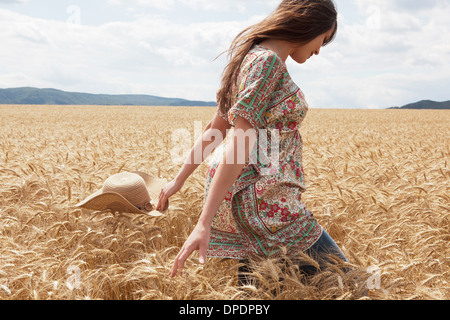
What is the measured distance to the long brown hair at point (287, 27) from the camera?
188 cm

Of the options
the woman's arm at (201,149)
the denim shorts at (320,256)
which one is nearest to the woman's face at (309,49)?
the woman's arm at (201,149)

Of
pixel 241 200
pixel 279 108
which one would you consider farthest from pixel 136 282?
pixel 279 108

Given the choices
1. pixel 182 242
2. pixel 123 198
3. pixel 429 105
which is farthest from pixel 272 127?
pixel 429 105

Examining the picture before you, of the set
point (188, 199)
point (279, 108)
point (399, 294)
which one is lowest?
point (399, 294)

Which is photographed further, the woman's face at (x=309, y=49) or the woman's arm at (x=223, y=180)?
the woman's face at (x=309, y=49)

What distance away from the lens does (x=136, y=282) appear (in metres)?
2.20

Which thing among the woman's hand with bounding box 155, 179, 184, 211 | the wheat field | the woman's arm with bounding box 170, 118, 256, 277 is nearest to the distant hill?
the wheat field

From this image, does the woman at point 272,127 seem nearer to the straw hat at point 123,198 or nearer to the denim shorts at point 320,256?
the denim shorts at point 320,256

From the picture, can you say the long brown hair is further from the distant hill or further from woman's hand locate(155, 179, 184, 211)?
the distant hill

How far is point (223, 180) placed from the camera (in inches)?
66.6

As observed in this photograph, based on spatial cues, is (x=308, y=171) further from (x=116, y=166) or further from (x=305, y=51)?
(x=305, y=51)

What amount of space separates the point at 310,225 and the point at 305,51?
88 cm

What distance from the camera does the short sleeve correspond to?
1.74 metres

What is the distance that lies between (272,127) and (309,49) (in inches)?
18.3
